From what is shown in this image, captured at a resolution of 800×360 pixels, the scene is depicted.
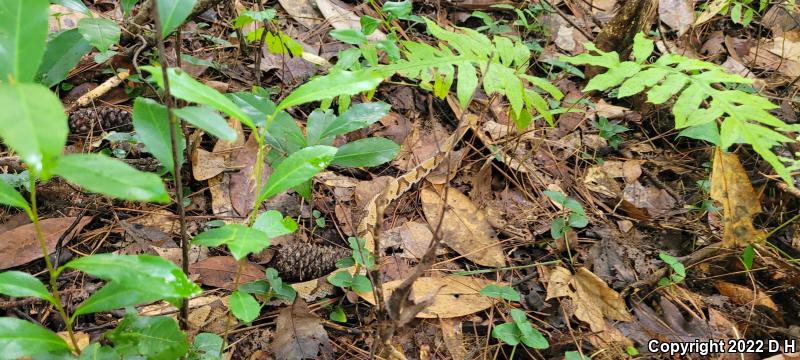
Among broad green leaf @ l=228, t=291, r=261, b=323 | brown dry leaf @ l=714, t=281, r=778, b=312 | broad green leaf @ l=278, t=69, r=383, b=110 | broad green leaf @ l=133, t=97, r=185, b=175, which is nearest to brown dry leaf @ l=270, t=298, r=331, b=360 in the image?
broad green leaf @ l=228, t=291, r=261, b=323

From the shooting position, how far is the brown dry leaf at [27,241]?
1.72 m

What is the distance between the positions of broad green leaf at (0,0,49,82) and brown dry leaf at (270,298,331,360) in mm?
1010

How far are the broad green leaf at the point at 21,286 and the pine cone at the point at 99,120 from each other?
1.30m

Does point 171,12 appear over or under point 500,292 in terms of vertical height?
over

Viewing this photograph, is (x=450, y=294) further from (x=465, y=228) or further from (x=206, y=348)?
(x=206, y=348)

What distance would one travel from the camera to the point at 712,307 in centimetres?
206

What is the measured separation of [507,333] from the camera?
172cm

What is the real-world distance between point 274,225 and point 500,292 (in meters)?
0.89

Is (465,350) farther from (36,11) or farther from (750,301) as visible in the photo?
(36,11)

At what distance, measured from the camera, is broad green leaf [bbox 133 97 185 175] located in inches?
47.5

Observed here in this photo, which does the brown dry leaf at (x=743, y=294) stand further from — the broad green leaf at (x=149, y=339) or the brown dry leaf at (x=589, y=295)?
the broad green leaf at (x=149, y=339)

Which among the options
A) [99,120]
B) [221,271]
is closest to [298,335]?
[221,271]

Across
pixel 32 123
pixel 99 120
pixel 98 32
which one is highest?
pixel 32 123

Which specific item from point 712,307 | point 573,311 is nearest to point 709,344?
point 712,307
